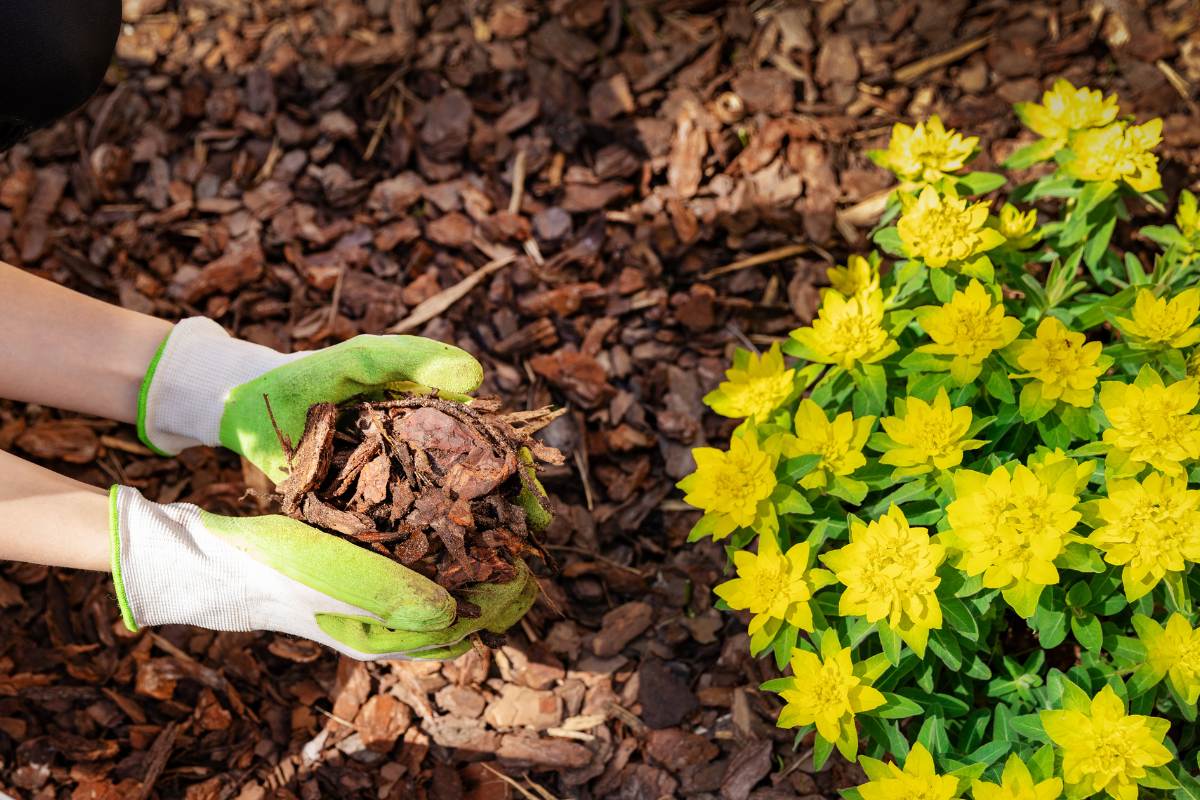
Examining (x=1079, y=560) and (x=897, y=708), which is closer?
(x=1079, y=560)

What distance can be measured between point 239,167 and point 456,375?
58.7 inches

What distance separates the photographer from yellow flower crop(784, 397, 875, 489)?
6.35 feet

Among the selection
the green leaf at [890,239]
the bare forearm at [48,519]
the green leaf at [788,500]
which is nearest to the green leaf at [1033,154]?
the green leaf at [890,239]

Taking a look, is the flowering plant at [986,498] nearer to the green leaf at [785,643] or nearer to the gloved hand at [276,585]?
the green leaf at [785,643]

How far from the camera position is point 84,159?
9.98ft

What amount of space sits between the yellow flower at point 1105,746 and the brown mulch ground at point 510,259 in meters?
0.63

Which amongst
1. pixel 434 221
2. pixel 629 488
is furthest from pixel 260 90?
pixel 629 488

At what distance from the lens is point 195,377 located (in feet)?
7.40

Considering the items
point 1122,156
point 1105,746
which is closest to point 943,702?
point 1105,746

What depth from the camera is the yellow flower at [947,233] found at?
1981 mm

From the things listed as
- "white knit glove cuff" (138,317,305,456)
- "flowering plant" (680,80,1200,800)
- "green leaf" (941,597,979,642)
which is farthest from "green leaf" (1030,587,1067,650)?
"white knit glove cuff" (138,317,305,456)

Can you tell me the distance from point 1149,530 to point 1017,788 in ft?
1.66

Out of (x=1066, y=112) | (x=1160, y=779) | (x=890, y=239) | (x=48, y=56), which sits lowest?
(x=1160, y=779)

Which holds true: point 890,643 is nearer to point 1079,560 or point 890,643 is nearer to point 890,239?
point 1079,560
